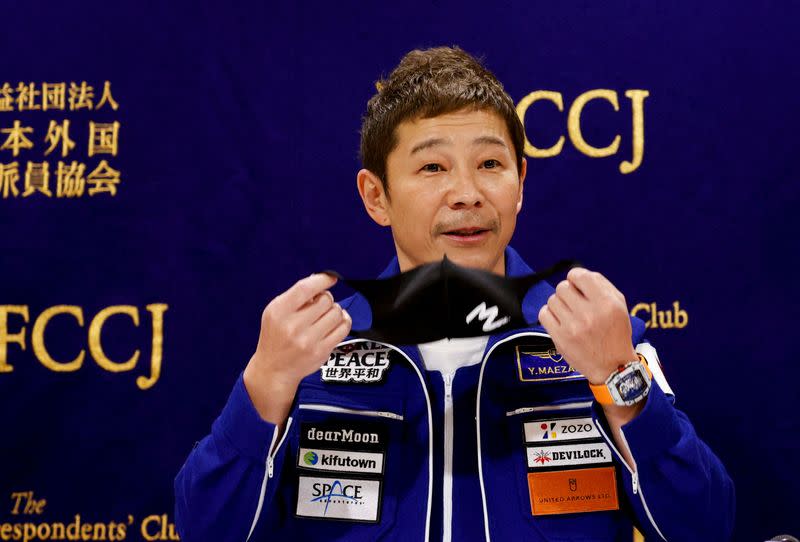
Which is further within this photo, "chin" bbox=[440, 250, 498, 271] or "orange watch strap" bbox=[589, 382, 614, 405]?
"chin" bbox=[440, 250, 498, 271]

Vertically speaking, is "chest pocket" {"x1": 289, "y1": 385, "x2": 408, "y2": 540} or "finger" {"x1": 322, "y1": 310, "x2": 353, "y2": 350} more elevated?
"finger" {"x1": 322, "y1": 310, "x2": 353, "y2": 350}

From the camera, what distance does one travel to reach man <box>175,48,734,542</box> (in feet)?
3.90

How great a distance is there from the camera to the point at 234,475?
1.24 meters

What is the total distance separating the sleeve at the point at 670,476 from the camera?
45.8 inches

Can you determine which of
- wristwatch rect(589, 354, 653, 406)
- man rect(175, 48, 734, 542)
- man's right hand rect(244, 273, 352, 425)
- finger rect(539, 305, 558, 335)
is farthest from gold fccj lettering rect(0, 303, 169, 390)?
wristwatch rect(589, 354, 653, 406)

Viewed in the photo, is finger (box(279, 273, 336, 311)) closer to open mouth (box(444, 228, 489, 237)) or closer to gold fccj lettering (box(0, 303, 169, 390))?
open mouth (box(444, 228, 489, 237))

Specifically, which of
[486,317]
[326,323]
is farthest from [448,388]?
[326,323]

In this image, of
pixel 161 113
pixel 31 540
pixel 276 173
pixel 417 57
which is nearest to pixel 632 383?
pixel 417 57

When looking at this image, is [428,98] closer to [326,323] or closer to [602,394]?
[326,323]

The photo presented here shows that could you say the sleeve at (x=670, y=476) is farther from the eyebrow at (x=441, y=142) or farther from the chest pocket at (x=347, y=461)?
the eyebrow at (x=441, y=142)

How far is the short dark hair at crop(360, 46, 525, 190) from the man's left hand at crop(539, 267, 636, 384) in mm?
427

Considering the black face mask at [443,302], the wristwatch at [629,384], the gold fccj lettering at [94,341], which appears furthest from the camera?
the gold fccj lettering at [94,341]

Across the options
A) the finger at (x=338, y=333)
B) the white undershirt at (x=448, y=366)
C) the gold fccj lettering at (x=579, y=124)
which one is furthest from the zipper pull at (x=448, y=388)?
the gold fccj lettering at (x=579, y=124)

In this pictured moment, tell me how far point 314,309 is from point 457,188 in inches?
13.3
